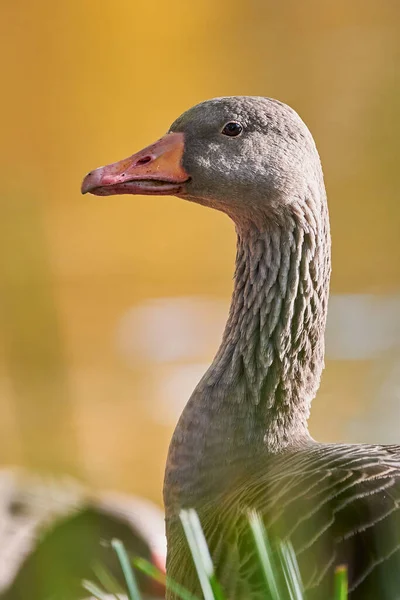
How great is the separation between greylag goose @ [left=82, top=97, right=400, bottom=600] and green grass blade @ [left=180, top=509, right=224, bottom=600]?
635 mm

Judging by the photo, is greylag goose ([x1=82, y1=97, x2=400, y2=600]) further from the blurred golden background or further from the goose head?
the blurred golden background

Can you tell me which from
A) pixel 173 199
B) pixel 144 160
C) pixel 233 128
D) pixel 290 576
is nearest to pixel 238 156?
pixel 233 128

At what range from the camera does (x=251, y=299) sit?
1.35 metres

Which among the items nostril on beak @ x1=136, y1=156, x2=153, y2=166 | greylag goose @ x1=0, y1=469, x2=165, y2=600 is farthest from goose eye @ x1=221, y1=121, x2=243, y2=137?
greylag goose @ x1=0, y1=469, x2=165, y2=600

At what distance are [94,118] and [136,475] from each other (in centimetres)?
149

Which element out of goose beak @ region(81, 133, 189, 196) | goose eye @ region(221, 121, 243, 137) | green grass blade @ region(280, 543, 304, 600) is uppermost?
goose eye @ region(221, 121, 243, 137)

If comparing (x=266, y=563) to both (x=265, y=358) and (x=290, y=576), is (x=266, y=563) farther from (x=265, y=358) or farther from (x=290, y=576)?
(x=265, y=358)

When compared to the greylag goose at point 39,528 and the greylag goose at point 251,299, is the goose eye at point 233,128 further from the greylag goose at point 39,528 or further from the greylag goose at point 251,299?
the greylag goose at point 39,528

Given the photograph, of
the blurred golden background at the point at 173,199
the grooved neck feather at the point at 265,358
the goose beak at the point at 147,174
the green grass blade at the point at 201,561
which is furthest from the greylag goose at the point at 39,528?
the green grass blade at the point at 201,561

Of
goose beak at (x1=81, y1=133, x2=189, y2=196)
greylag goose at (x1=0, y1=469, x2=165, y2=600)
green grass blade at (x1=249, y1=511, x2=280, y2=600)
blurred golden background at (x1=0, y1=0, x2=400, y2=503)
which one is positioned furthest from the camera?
blurred golden background at (x1=0, y1=0, x2=400, y2=503)

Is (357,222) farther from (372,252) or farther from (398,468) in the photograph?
(398,468)

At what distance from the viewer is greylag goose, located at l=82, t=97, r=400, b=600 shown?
4.05 ft

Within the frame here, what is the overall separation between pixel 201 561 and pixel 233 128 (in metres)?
0.94

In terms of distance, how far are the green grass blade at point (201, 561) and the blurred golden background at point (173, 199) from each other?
44.1 inches
